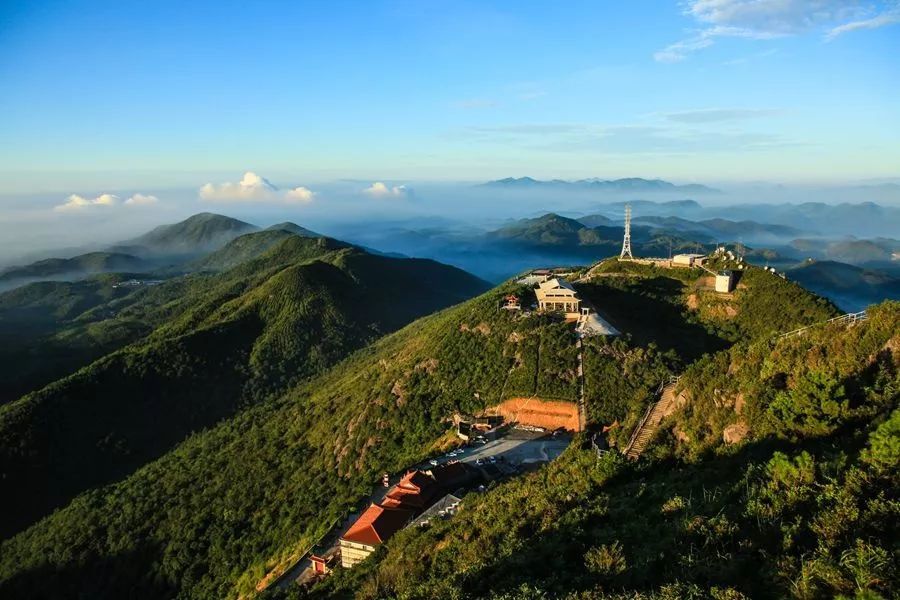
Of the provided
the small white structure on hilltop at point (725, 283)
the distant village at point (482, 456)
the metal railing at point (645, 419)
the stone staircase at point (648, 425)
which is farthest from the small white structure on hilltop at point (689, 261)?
the stone staircase at point (648, 425)

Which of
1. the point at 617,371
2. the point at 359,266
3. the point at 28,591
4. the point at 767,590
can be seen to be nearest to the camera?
the point at 767,590

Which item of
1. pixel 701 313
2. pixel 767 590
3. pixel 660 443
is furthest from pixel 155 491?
pixel 767 590

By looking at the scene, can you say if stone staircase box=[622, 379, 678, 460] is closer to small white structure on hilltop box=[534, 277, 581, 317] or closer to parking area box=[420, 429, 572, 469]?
parking area box=[420, 429, 572, 469]

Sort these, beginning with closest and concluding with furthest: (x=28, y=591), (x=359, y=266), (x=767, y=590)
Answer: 1. (x=767, y=590)
2. (x=28, y=591)
3. (x=359, y=266)

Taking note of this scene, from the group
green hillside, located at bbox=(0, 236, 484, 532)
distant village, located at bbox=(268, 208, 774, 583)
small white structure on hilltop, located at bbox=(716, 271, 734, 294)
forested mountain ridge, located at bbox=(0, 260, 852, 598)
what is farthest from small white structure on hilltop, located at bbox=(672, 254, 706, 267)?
green hillside, located at bbox=(0, 236, 484, 532)

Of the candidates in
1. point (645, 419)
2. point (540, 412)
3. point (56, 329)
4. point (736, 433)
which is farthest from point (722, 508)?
point (56, 329)

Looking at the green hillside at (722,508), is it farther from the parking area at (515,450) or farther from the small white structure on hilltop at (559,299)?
the small white structure on hilltop at (559,299)

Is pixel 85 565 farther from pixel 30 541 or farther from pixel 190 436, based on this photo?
pixel 190 436

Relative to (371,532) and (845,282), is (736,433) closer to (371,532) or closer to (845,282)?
(371,532)
